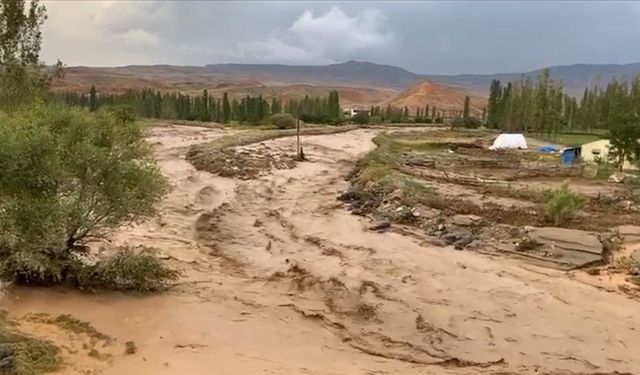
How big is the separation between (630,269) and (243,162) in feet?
77.9

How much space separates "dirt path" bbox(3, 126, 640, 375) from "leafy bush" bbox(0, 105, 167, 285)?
38.5 inches

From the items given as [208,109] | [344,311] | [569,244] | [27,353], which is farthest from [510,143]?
[27,353]

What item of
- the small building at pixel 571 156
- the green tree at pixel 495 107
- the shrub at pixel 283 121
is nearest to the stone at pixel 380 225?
the small building at pixel 571 156

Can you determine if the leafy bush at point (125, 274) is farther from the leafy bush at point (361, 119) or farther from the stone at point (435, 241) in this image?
the leafy bush at point (361, 119)

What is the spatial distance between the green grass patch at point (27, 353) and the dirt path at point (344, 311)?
354mm

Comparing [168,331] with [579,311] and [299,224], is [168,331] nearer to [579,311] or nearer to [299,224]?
[579,311]

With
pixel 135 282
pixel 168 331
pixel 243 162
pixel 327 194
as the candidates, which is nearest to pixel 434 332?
pixel 168 331

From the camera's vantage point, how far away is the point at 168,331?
13531mm

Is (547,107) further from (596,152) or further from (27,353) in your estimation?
(27,353)

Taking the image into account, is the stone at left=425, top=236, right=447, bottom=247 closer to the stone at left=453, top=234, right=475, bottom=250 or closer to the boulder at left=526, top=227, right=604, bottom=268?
the stone at left=453, top=234, right=475, bottom=250

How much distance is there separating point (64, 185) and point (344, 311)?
21.2 ft

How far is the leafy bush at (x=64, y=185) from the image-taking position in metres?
14.3

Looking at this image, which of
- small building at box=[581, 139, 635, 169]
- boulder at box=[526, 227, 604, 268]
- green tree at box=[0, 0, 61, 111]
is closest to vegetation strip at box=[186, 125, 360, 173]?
green tree at box=[0, 0, 61, 111]

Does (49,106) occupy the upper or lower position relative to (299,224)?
upper
